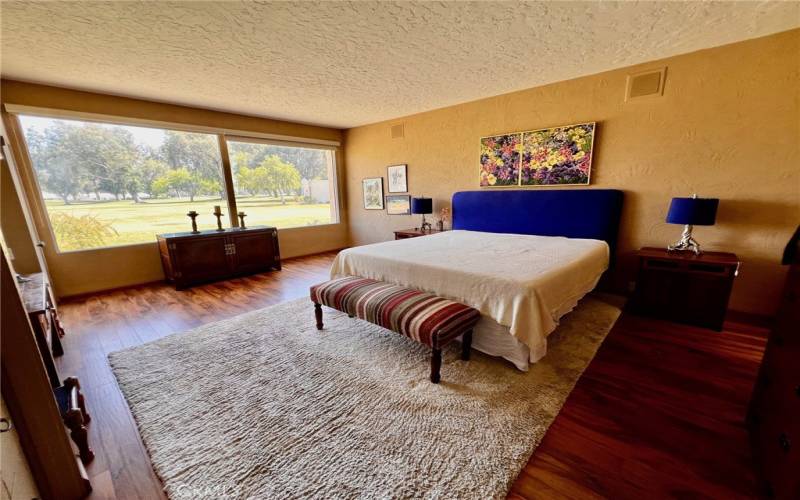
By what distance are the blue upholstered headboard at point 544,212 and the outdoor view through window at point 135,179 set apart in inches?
136

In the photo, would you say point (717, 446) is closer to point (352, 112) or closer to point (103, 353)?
point (103, 353)

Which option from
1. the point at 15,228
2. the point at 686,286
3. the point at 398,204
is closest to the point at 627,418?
the point at 686,286

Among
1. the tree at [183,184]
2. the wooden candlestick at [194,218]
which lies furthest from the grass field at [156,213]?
the wooden candlestick at [194,218]

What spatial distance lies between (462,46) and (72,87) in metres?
4.30

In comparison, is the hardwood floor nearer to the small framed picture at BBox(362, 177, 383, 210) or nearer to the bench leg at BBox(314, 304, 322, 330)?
the bench leg at BBox(314, 304, 322, 330)

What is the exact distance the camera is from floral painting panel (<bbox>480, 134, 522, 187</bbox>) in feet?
12.5

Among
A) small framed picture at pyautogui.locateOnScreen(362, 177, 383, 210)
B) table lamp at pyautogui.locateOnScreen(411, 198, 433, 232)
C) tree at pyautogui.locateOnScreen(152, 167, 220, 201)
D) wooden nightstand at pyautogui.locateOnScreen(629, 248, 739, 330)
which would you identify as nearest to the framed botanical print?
table lamp at pyautogui.locateOnScreen(411, 198, 433, 232)

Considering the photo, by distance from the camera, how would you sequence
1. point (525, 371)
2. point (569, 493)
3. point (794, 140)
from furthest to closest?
point (794, 140)
point (525, 371)
point (569, 493)

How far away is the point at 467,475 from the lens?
50.3 inches

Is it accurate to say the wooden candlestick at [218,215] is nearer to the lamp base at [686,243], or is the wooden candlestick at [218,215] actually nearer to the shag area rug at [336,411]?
the shag area rug at [336,411]

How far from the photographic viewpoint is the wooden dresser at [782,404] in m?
1.04

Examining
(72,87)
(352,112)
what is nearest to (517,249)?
(352,112)

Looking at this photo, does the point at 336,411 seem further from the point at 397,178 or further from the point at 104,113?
the point at 104,113

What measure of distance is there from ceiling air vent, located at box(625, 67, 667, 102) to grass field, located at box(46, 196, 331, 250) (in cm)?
530
